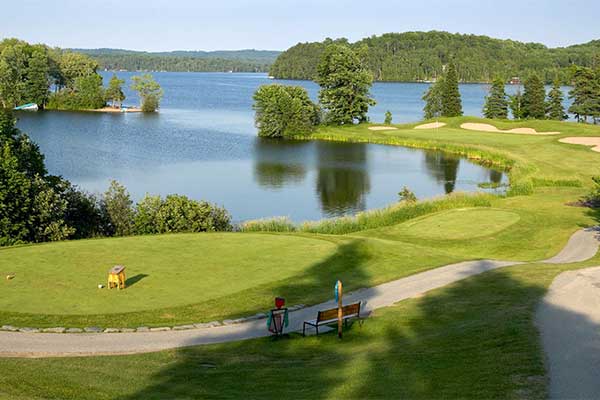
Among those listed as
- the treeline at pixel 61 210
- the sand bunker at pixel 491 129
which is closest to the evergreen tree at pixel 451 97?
the sand bunker at pixel 491 129

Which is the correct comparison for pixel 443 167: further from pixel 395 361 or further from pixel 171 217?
pixel 395 361

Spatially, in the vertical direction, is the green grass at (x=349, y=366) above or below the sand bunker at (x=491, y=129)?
below

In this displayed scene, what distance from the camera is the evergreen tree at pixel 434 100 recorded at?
105 meters

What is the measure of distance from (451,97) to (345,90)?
51.8ft

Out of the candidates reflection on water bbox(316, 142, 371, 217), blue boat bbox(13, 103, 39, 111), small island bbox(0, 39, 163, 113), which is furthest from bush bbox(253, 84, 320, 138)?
blue boat bbox(13, 103, 39, 111)

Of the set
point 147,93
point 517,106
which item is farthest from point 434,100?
point 147,93

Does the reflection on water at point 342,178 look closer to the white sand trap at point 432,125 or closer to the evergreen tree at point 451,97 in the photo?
the white sand trap at point 432,125

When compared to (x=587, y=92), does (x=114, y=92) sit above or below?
above

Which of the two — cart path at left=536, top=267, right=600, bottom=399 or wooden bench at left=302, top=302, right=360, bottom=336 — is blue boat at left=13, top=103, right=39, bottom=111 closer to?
wooden bench at left=302, top=302, right=360, bottom=336

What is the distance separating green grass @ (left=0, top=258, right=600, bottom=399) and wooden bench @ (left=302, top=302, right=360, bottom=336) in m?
0.45

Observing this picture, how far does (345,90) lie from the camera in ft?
326

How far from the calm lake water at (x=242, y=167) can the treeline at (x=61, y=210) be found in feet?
34.4

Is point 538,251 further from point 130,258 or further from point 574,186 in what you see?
point 574,186

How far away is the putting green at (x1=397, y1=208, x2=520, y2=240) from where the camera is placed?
112 ft
